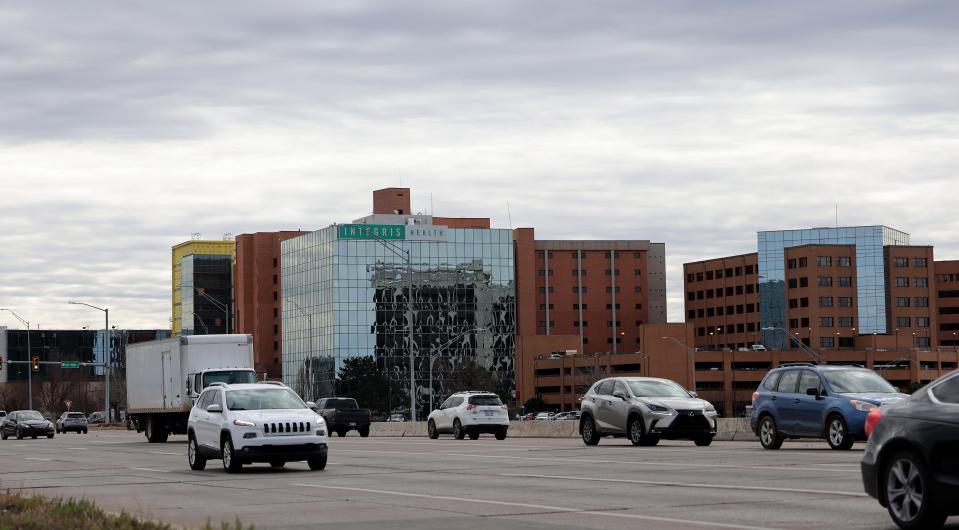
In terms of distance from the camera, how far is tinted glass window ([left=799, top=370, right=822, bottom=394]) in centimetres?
2839

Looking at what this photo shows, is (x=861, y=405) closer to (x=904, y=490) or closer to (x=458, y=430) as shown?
(x=904, y=490)

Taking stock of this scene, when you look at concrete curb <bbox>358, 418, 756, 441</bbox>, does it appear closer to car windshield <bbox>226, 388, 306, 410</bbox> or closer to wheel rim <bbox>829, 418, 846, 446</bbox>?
wheel rim <bbox>829, 418, 846, 446</bbox>

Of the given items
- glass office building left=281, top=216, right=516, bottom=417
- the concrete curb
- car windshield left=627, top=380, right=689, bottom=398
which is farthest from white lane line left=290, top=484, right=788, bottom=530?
glass office building left=281, top=216, right=516, bottom=417

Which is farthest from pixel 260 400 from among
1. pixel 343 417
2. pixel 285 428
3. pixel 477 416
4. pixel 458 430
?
pixel 343 417

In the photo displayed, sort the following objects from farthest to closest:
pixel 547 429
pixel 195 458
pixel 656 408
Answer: pixel 547 429
pixel 656 408
pixel 195 458

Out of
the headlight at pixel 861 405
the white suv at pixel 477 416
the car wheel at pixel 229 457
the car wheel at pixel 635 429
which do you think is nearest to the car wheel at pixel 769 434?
the headlight at pixel 861 405

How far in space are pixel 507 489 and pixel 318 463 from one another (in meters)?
7.33

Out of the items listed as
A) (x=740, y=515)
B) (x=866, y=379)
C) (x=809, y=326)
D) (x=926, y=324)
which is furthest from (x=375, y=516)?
(x=926, y=324)

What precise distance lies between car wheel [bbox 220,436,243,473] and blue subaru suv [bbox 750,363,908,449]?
1084cm

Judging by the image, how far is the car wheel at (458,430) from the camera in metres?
46.8

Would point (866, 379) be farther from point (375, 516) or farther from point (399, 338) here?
point (399, 338)

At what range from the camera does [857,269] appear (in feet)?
623

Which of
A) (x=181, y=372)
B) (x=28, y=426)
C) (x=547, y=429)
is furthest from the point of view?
(x=28, y=426)

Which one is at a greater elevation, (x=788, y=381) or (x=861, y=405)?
(x=788, y=381)
